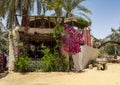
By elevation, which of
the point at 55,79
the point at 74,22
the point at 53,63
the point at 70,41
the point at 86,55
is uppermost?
the point at 74,22

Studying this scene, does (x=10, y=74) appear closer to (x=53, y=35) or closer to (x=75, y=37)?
(x=53, y=35)

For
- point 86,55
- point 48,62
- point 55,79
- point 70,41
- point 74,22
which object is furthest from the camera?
point 86,55

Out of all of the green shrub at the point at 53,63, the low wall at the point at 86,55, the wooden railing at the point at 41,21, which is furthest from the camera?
the low wall at the point at 86,55

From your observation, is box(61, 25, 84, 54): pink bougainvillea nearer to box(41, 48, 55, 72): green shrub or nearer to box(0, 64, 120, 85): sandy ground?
box(41, 48, 55, 72): green shrub

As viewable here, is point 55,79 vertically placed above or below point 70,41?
below

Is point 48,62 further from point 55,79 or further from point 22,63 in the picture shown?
point 55,79

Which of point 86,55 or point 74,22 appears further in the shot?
point 86,55

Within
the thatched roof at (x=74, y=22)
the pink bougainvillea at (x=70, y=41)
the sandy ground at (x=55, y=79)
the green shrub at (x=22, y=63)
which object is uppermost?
the thatched roof at (x=74, y=22)

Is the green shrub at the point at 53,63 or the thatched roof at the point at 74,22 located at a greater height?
the thatched roof at the point at 74,22

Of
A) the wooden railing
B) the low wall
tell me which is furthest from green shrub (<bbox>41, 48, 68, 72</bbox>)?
the low wall

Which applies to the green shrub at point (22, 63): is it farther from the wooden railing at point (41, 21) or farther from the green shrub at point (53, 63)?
the wooden railing at point (41, 21)

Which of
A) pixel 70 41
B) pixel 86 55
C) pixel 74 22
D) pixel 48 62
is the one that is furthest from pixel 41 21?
pixel 86 55

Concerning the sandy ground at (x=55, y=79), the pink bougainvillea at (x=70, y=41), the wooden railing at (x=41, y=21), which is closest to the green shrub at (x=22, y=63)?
the sandy ground at (x=55, y=79)

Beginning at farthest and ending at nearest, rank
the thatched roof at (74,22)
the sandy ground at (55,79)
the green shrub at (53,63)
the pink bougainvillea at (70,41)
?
the thatched roof at (74,22) → the pink bougainvillea at (70,41) → the green shrub at (53,63) → the sandy ground at (55,79)
